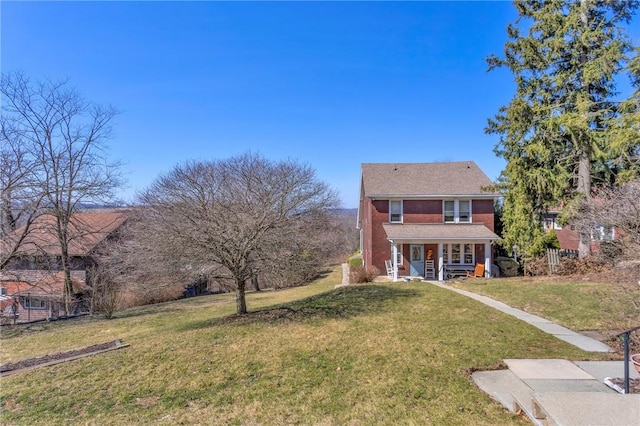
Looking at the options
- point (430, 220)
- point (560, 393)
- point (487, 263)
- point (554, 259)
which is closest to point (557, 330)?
point (560, 393)

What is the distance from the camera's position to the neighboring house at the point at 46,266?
13.8m

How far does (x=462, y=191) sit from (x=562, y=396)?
1778 cm

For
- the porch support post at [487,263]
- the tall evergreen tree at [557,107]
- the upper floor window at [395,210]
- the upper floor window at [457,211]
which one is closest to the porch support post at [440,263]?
the porch support post at [487,263]

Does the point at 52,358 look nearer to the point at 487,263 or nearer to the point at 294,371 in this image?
the point at 294,371

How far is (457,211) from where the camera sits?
20328 millimetres

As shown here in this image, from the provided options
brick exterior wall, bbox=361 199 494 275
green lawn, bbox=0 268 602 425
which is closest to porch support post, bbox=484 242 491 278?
brick exterior wall, bbox=361 199 494 275

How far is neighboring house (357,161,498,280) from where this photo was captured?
1877 centimetres

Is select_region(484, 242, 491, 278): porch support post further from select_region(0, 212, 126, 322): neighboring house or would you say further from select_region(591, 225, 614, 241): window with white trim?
select_region(0, 212, 126, 322): neighboring house

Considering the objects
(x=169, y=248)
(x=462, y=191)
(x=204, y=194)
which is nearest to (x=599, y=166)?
(x=462, y=191)

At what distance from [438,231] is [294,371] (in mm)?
15175

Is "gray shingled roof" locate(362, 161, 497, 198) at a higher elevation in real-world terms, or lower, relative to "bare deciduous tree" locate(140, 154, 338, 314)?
higher

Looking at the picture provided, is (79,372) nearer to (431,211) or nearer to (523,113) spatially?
(431,211)

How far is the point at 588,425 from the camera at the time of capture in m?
3.29

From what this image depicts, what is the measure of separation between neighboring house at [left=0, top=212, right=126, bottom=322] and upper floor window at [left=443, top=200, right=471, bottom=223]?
802 inches
